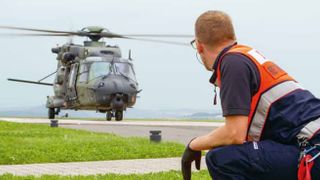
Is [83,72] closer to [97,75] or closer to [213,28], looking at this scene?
[97,75]

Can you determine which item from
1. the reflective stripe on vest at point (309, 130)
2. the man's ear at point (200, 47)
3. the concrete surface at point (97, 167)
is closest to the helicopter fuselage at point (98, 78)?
the concrete surface at point (97, 167)

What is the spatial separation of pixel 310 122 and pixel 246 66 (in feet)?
1.58

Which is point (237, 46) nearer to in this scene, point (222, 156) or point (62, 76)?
point (222, 156)

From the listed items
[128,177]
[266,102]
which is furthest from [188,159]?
[128,177]

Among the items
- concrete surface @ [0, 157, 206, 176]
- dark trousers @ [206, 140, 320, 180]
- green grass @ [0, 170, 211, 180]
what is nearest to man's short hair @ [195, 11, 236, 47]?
dark trousers @ [206, 140, 320, 180]

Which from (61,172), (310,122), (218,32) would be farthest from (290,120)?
(61,172)

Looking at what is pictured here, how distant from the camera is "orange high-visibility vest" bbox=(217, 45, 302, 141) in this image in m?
3.38

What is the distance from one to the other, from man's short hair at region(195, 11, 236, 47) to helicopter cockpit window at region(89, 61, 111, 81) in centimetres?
2356

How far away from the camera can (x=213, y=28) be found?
11.2 ft

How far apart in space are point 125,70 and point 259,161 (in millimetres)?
24163

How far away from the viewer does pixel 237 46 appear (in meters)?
3.52

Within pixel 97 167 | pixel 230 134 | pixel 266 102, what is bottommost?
pixel 97 167

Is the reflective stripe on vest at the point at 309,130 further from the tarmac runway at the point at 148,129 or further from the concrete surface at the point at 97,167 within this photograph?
the tarmac runway at the point at 148,129

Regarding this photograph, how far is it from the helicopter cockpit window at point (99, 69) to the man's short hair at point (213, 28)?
77.3 feet
